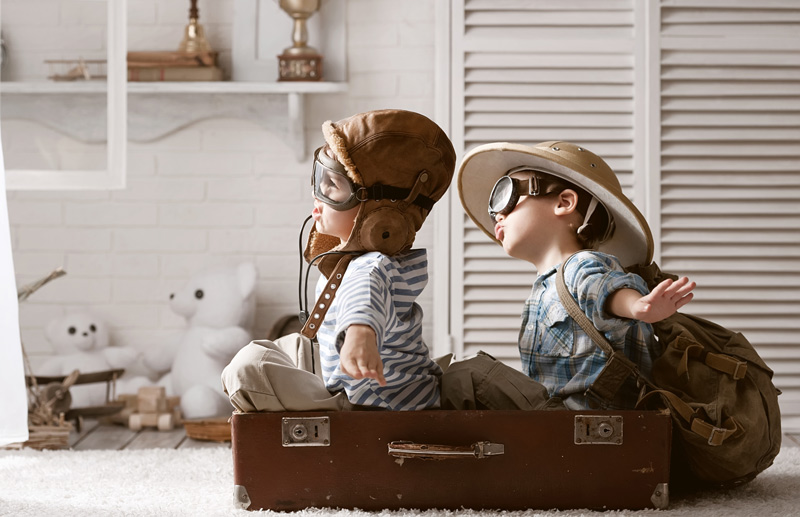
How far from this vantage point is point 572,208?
1669mm

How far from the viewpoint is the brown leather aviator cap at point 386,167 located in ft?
4.88

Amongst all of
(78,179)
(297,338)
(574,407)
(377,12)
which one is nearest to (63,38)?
(78,179)

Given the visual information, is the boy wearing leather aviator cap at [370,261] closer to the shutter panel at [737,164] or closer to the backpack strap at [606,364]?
the backpack strap at [606,364]

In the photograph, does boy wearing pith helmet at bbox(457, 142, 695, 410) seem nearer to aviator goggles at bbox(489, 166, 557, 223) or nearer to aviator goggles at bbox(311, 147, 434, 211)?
aviator goggles at bbox(489, 166, 557, 223)

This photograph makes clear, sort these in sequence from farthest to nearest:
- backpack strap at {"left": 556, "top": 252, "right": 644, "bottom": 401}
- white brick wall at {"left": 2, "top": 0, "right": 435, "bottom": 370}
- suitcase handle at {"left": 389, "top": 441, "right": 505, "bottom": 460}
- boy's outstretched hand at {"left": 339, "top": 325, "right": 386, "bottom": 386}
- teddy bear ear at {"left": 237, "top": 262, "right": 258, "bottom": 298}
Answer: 1. white brick wall at {"left": 2, "top": 0, "right": 435, "bottom": 370}
2. teddy bear ear at {"left": 237, "top": 262, "right": 258, "bottom": 298}
3. backpack strap at {"left": 556, "top": 252, "right": 644, "bottom": 401}
4. suitcase handle at {"left": 389, "top": 441, "right": 505, "bottom": 460}
5. boy's outstretched hand at {"left": 339, "top": 325, "right": 386, "bottom": 386}

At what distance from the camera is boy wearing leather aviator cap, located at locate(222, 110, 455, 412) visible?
4.72ft

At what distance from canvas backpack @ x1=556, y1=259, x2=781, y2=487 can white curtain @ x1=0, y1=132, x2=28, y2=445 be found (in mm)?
1085

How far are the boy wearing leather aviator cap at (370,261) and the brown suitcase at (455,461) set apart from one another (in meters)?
0.06

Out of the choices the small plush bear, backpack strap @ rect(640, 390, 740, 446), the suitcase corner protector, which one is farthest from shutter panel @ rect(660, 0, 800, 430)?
the small plush bear

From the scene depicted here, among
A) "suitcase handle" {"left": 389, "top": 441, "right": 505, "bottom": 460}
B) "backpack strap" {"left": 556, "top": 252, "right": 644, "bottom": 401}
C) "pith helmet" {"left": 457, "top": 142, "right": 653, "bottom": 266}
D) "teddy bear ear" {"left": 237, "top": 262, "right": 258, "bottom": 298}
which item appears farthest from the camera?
"teddy bear ear" {"left": 237, "top": 262, "right": 258, "bottom": 298}

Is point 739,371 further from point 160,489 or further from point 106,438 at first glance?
point 106,438

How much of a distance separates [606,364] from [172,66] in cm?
180

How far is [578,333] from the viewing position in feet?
5.08

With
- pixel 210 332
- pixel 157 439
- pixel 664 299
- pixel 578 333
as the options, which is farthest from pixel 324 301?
pixel 210 332
